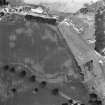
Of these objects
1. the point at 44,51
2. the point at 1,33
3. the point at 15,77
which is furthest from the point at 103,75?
the point at 1,33

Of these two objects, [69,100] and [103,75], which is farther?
[103,75]

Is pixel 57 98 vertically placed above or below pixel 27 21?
below

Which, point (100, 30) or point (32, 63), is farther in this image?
point (100, 30)

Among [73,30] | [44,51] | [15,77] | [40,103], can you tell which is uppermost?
[73,30]

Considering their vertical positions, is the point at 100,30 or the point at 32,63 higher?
the point at 32,63

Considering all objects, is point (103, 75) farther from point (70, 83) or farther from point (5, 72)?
point (5, 72)

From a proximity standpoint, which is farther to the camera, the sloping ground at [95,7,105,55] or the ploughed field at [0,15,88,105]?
the sloping ground at [95,7,105,55]

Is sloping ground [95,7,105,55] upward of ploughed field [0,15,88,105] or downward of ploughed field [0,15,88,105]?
downward

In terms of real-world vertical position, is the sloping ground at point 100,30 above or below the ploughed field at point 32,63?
below
